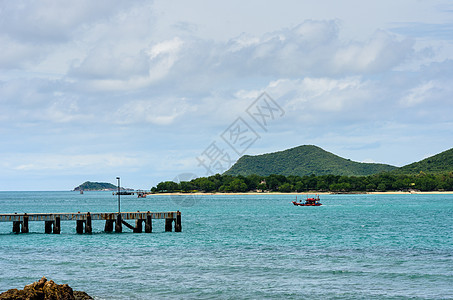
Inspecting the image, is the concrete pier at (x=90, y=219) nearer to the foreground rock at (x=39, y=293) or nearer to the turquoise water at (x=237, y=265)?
the turquoise water at (x=237, y=265)

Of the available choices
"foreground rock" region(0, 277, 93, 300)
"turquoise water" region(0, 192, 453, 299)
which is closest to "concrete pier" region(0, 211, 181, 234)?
"turquoise water" region(0, 192, 453, 299)

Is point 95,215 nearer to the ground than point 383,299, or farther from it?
farther from it

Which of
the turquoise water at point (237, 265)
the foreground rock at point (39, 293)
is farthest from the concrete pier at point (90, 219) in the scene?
the foreground rock at point (39, 293)

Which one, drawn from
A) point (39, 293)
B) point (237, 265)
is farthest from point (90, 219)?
point (39, 293)

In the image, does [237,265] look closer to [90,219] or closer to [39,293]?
[39,293]

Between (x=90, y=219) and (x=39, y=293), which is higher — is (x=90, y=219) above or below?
above

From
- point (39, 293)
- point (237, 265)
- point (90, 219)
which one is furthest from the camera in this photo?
point (90, 219)

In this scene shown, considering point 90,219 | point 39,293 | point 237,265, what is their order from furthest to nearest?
point 90,219
point 237,265
point 39,293

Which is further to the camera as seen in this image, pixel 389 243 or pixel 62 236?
pixel 62 236

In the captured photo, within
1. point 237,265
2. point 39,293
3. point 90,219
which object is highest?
point 90,219

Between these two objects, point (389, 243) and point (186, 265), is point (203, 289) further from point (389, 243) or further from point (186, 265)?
point (389, 243)

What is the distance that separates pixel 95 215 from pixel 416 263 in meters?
43.3

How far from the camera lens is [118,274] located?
40188 mm

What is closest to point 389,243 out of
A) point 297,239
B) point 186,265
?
point 297,239
